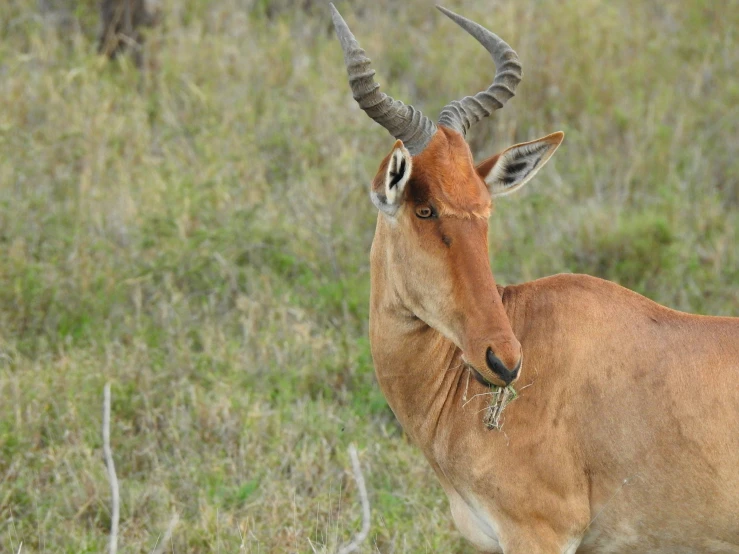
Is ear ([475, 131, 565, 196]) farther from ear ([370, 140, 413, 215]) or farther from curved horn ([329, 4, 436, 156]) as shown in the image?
ear ([370, 140, 413, 215])

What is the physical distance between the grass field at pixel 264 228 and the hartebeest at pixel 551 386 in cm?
108

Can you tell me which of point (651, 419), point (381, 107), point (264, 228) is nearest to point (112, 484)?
point (381, 107)

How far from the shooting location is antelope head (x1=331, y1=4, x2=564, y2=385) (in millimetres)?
4273

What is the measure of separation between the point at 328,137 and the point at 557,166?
2160 millimetres

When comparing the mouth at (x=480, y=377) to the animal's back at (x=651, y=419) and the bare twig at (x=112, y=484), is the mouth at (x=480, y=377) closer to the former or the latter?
the animal's back at (x=651, y=419)

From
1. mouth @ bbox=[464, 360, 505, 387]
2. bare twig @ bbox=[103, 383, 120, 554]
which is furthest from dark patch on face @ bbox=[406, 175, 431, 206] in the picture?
bare twig @ bbox=[103, 383, 120, 554]

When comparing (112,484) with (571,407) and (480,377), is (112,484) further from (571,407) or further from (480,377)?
(571,407)

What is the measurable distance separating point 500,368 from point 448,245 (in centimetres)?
58

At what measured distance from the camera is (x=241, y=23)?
1214cm

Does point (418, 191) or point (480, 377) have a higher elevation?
point (418, 191)

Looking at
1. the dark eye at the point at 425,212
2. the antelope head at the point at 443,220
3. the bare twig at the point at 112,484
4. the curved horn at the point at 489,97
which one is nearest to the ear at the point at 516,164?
the antelope head at the point at 443,220

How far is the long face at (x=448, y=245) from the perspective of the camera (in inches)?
167

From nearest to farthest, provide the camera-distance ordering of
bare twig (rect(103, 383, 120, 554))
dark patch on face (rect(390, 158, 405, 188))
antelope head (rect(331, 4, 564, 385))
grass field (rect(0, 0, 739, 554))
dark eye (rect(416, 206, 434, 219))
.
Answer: bare twig (rect(103, 383, 120, 554)) → antelope head (rect(331, 4, 564, 385)) → dark patch on face (rect(390, 158, 405, 188)) → dark eye (rect(416, 206, 434, 219)) → grass field (rect(0, 0, 739, 554))

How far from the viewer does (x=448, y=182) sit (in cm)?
454
